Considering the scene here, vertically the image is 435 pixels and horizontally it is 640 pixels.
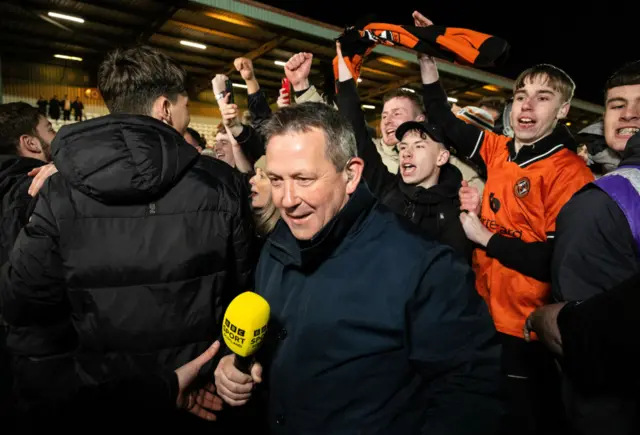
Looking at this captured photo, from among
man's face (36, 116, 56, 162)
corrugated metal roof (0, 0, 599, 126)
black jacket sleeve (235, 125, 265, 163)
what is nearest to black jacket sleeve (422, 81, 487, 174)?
black jacket sleeve (235, 125, 265, 163)

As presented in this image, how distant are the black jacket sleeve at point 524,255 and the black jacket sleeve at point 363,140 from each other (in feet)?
3.02

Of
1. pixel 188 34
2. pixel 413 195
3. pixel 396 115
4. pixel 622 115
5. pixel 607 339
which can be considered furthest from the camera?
pixel 188 34

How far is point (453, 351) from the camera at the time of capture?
1.35 m

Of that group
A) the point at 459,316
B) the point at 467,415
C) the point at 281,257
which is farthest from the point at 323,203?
the point at 467,415

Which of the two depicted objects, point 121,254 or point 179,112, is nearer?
point 121,254

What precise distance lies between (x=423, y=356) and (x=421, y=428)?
0.99 feet

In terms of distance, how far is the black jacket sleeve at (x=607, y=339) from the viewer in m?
1.14

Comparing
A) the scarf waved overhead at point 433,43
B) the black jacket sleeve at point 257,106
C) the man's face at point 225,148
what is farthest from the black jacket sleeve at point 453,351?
the man's face at point 225,148

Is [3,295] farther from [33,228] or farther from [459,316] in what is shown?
[459,316]

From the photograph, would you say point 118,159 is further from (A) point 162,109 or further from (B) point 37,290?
(B) point 37,290

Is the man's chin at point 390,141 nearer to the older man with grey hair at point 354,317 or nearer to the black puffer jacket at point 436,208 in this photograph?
the black puffer jacket at point 436,208

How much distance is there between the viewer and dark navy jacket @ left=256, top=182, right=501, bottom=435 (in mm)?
1355

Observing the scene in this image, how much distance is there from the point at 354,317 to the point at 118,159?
1.13m

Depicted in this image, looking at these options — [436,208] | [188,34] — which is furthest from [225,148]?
[188,34]
